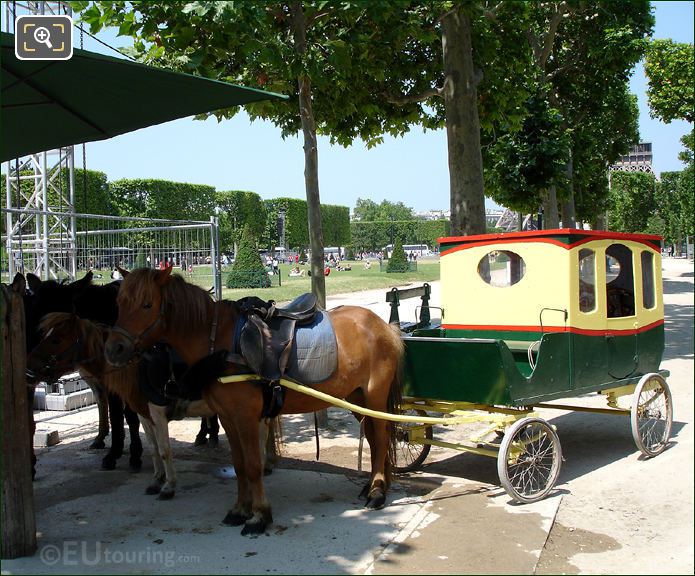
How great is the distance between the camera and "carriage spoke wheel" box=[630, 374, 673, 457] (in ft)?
19.7

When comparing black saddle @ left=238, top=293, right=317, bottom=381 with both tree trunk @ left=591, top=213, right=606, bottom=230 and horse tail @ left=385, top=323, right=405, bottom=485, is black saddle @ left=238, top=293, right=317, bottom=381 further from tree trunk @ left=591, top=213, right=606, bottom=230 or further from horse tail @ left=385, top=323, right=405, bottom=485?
tree trunk @ left=591, top=213, right=606, bottom=230

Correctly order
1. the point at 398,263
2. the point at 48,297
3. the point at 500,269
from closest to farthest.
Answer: the point at 48,297
the point at 500,269
the point at 398,263

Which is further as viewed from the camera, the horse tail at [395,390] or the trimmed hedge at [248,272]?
the trimmed hedge at [248,272]

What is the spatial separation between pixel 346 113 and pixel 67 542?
23.8 feet

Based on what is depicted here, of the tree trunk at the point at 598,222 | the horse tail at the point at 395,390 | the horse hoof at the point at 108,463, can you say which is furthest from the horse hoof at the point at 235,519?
the tree trunk at the point at 598,222

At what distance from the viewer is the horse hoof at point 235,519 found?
4.84 m

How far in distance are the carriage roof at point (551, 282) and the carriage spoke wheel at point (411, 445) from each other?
1.13 m

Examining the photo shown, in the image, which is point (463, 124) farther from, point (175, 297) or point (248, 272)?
point (248, 272)

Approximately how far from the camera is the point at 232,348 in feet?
15.5

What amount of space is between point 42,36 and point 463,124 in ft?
18.0

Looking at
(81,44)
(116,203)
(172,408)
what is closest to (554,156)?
(81,44)

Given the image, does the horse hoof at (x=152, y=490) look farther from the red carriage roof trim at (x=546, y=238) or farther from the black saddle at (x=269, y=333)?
the red carriage roof trim at (x=546, y=238)

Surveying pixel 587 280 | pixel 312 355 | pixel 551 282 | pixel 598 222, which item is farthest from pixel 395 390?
pixel 598 222

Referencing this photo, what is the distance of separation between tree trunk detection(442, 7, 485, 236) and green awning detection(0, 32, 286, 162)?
385 centimetres
